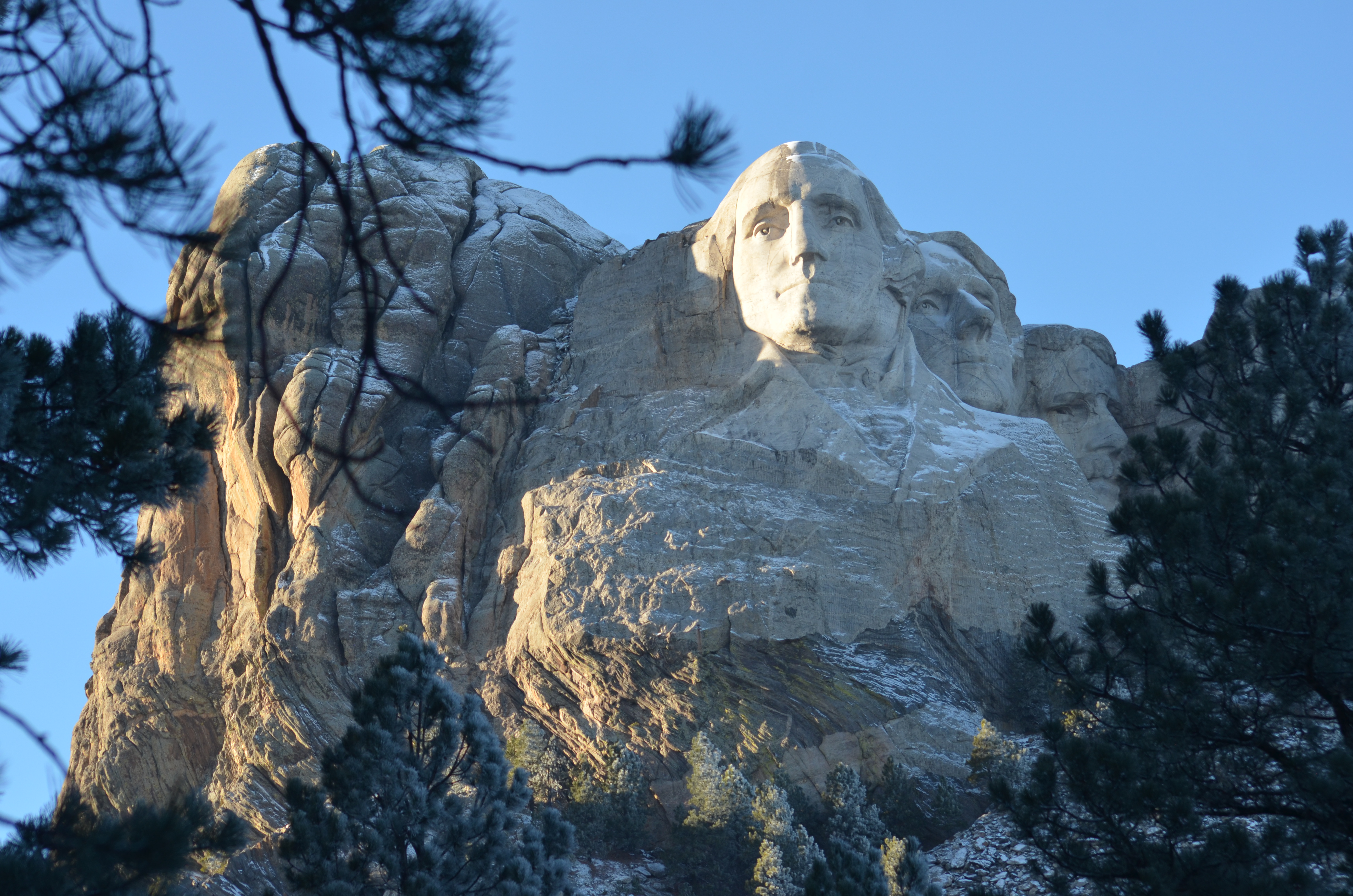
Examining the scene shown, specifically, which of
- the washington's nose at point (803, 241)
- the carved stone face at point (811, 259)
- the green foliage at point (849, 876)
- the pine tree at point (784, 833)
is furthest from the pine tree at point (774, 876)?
the washington's nose at point (803, 241)

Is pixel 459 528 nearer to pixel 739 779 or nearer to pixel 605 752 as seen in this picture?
pixel 605 752

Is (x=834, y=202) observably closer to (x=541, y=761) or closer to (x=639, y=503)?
(x=639, y=503)

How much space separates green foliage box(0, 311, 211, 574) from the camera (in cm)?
705

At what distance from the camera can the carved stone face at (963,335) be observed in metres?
20.2

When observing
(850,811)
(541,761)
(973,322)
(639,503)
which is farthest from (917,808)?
(973,322)

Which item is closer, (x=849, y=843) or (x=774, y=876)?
(x=774, y=876)

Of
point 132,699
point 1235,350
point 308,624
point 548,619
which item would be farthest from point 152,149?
point 132,699

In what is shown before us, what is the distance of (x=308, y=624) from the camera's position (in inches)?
667

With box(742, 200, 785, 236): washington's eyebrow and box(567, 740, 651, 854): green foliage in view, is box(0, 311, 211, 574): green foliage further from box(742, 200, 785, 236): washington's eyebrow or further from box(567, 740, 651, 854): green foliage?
box(742, 200, 785, 236): washington's eyebrow

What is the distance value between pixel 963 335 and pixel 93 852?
1620 cm

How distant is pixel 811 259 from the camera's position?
17.5m

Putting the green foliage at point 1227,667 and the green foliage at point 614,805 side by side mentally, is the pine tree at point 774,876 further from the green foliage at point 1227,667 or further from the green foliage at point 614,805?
the green foliage at point 1227,667

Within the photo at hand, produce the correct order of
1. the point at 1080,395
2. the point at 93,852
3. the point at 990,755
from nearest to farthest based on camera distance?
1. the point at 93,852
2. the point at 990,755
3. the point at 1080,395

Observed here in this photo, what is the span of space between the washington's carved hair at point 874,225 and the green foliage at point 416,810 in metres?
7.84
